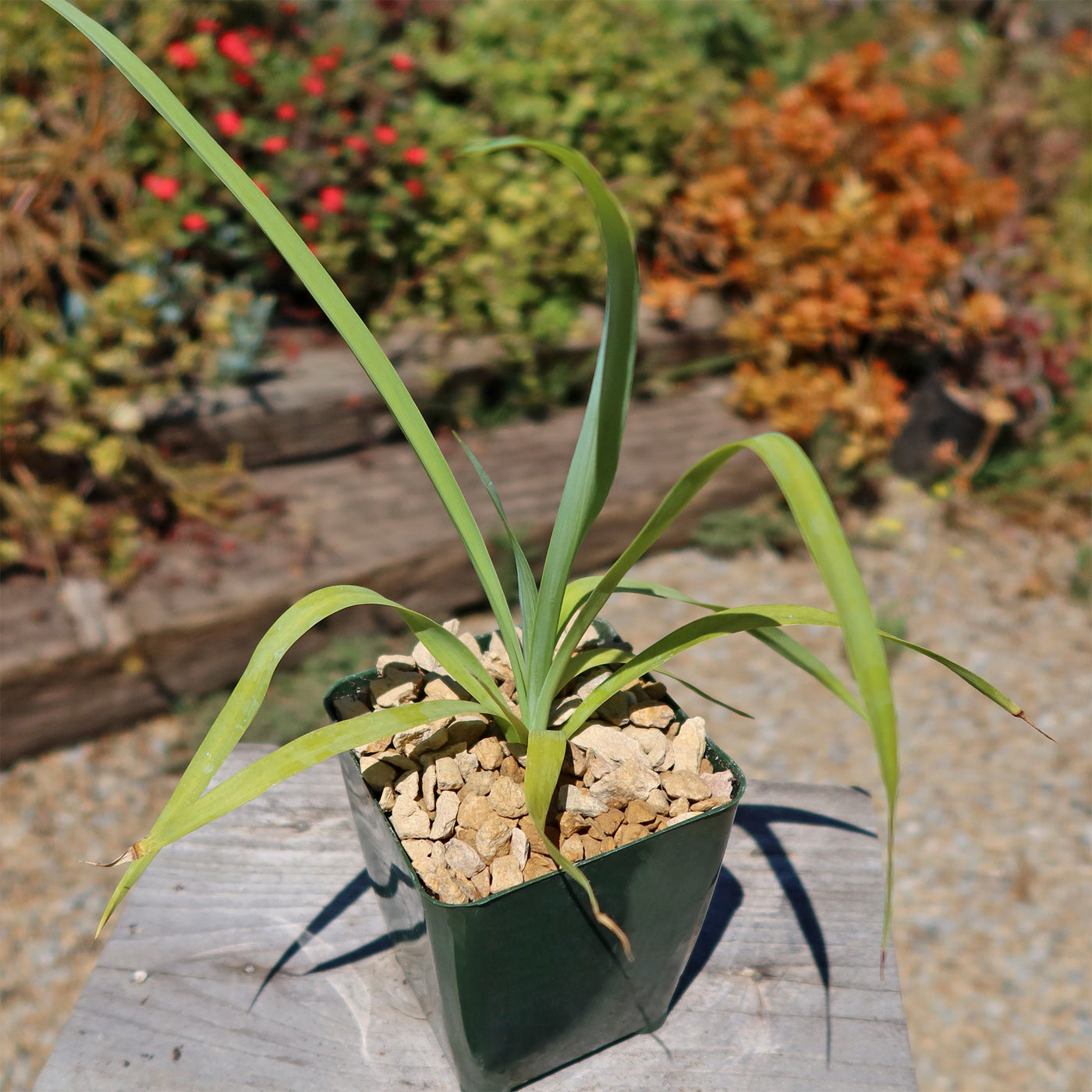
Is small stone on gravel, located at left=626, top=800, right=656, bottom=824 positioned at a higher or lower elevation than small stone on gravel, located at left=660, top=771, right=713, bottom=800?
lower

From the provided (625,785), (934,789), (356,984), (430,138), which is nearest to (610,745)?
(625,785)

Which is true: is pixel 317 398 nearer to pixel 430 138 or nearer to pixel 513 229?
pixel 513 229

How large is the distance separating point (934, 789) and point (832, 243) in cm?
181

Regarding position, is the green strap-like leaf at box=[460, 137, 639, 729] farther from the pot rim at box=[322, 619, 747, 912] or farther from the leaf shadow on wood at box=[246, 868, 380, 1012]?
the leaf shadow on wood at box=[246, 868, 380, 1012]

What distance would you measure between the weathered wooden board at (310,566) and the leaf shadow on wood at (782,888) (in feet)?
4.31

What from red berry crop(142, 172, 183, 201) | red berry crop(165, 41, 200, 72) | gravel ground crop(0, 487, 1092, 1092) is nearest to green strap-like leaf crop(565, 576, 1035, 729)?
gravel ground crop(0, 487, 1092, 1092)

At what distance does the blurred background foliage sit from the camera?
7.29 ft

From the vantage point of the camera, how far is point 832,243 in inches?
119

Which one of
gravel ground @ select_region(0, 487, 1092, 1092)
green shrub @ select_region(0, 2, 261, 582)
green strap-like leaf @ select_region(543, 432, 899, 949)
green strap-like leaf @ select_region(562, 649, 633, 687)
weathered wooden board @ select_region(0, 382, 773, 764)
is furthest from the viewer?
green shrub @ select_region(0, 2, 261, 582)

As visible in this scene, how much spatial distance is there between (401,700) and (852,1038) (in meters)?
0.52

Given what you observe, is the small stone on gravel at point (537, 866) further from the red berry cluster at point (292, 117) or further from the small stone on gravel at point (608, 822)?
the red berry cluster at point (292, 117)

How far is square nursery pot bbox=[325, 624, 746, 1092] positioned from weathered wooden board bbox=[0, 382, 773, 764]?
4.66 ft

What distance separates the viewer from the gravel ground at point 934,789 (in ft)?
5.53


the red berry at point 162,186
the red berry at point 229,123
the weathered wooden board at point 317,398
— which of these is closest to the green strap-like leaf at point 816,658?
the weathered wooden board at point 317,398
